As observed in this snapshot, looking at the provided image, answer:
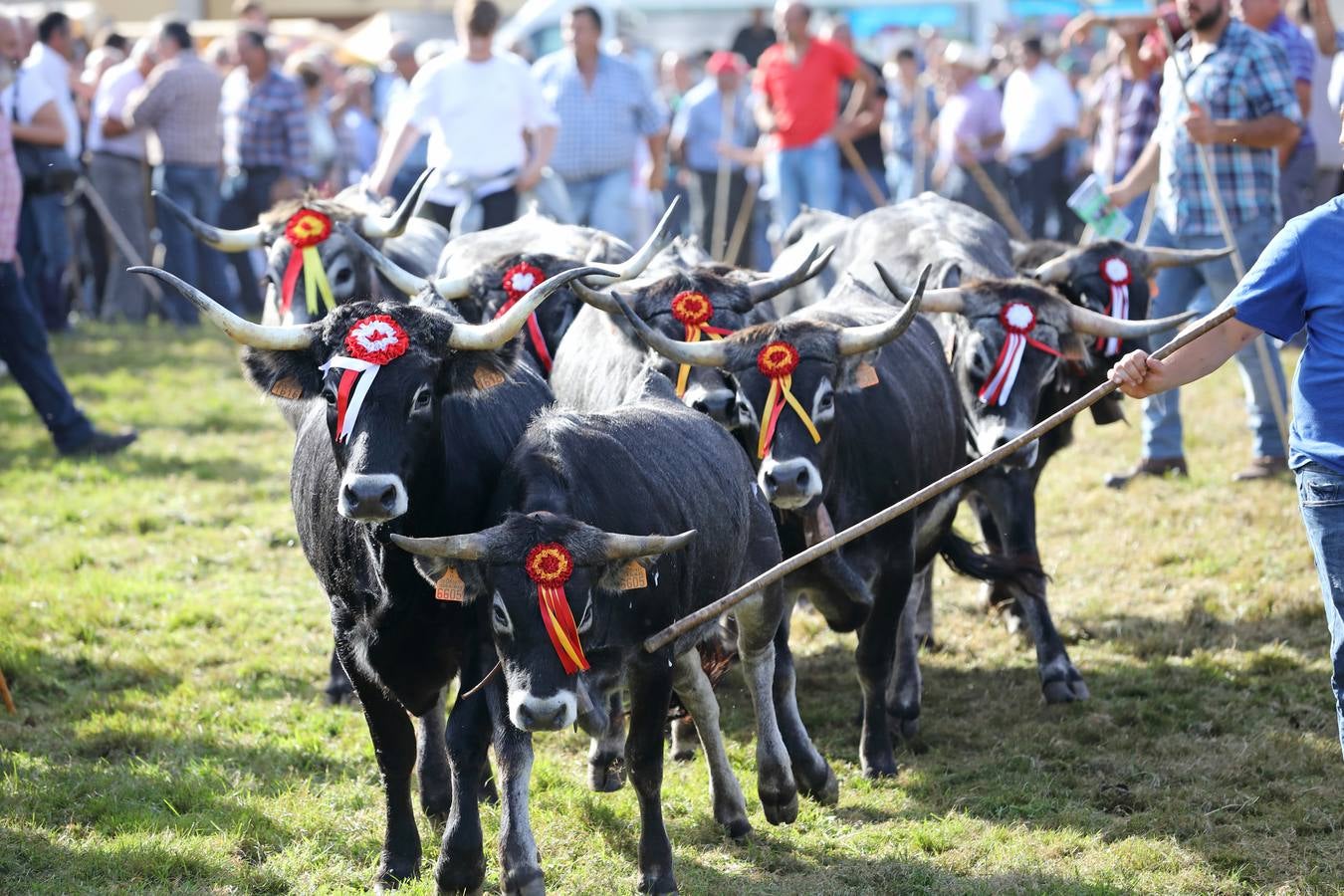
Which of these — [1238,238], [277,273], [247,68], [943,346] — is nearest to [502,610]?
[943,346]

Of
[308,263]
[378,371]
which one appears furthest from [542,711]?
[308,263]

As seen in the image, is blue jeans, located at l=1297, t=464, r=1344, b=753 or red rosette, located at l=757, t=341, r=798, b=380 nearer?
blue jeans, located at l=1297, t=464, r=1344, b=753

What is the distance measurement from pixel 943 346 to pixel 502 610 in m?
3.39

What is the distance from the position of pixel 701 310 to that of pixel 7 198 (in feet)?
17.5

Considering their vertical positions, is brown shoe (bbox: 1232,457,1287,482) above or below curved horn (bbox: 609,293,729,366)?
below

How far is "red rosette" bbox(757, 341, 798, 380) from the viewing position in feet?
19.0

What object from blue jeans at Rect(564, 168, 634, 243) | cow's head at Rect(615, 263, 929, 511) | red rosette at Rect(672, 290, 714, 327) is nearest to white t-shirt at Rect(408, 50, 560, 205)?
blue jeans at Rect(564, 168, 634, 243)

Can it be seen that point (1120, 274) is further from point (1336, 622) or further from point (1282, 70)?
point (1336, 622)

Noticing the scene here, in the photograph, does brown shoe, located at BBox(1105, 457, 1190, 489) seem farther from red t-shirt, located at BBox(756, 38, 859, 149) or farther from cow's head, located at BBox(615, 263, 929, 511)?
red t-shirt, located at BBox(756, 38, 859, 149)

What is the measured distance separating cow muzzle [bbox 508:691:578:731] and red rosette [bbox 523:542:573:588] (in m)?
0.30

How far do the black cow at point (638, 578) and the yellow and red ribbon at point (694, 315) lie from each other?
54 cm

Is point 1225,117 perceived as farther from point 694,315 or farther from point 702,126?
point 702,126

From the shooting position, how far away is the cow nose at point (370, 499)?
4.41 metres

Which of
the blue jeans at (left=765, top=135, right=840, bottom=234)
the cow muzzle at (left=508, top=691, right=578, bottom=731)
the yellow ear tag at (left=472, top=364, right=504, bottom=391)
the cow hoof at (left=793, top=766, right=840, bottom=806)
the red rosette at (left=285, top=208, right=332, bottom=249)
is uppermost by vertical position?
the blue jeans at (left=765, top=135, right=840, bottom=234)
